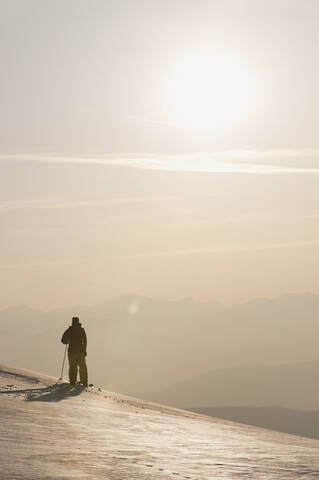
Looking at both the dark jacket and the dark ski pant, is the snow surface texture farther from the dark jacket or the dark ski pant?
the dark jacket

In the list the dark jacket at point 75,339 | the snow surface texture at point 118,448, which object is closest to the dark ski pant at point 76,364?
the dark jacket at point 75,339

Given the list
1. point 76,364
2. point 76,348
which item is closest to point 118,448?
point 76,364

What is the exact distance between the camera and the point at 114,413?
19078mm

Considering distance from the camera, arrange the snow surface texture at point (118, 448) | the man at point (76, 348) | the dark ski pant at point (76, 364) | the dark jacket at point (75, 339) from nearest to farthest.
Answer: the snow surface texture at point (118, 448) → the dark ski pant at point (76, 364) → the man at point (76, 348) → the dark jacket at point (75, 339)

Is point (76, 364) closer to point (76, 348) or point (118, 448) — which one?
point (76, 348)

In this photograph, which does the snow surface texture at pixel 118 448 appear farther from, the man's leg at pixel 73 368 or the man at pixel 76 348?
the man at pixel 76 348

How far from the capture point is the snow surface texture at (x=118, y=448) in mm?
10742

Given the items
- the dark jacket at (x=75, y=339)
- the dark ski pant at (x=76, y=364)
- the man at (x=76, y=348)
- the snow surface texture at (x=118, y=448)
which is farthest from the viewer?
the dark jacket at (x=75, y=339)

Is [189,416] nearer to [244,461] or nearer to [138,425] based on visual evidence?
[138,425]

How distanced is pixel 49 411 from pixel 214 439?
13.2 ft

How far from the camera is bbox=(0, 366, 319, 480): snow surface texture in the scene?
1074cm

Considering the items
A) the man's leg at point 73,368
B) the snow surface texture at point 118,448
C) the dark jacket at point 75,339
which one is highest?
the dark jacket at point 75,339

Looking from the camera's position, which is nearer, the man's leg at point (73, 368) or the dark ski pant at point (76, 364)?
the man's leg at point (73, 368)

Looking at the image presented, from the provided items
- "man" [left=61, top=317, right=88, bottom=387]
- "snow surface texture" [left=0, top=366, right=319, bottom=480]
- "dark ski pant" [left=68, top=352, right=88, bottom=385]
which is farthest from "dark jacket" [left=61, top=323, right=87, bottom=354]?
"snow surface texture" [left=0, top=366, right=319, bottom=480]
